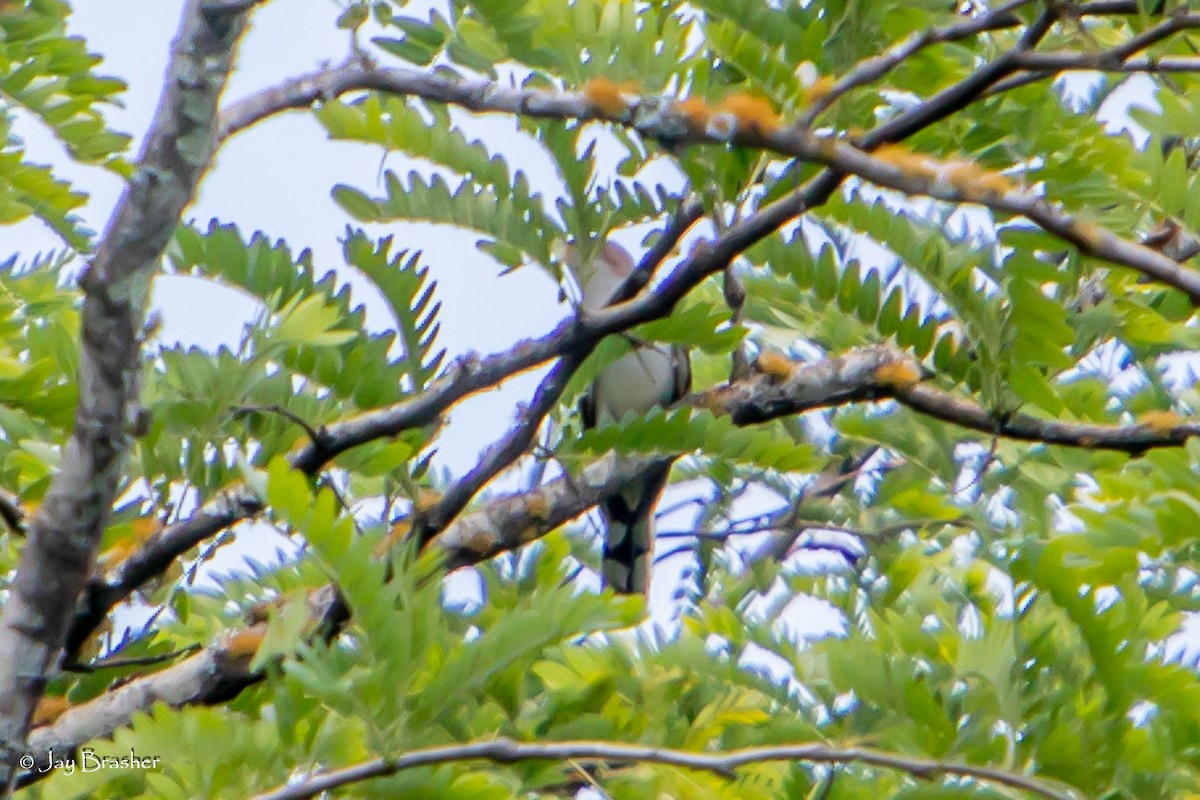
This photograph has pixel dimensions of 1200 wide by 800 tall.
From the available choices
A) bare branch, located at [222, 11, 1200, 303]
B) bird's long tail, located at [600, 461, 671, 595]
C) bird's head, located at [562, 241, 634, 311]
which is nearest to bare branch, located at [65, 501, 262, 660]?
bare branch, located at [222, 11, 1200, 303]

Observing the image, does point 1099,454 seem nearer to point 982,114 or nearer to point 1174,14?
Result: point 982,114

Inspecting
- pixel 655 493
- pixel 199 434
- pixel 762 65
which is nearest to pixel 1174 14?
pixel 762 65

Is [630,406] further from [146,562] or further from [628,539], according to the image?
[146,562]

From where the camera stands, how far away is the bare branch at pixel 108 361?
2170mm

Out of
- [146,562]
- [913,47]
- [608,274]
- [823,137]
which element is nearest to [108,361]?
[146,562]

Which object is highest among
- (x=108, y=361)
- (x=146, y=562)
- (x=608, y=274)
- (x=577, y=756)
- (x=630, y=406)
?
(x=608, y=274)

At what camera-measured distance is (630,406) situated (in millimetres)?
6312

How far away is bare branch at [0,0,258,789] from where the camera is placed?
2.17m

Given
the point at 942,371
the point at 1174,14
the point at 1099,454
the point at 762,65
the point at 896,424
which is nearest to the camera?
the point at 1174,14

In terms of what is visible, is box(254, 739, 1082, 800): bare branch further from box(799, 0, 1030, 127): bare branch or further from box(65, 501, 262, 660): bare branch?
box(799, 0, 1030, 127): bare branch

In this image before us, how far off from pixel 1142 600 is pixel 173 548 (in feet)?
5.44

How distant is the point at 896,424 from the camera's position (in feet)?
11.6

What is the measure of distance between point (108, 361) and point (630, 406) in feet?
13.8

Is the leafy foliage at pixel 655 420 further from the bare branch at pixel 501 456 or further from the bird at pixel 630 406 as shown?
the bird at pixel 630 406
